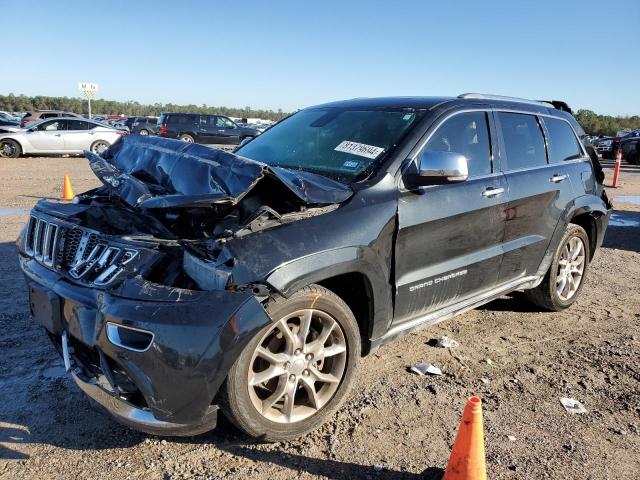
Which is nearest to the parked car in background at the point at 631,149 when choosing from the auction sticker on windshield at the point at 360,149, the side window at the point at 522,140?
the side window at the point at 522,140

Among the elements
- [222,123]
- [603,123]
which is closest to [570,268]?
[222,123]

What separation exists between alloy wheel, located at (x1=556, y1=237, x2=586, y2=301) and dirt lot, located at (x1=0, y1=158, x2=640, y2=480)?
324 mm

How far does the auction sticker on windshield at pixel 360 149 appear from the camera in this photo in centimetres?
353

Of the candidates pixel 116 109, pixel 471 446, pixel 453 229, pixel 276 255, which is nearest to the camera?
pixel 471 446

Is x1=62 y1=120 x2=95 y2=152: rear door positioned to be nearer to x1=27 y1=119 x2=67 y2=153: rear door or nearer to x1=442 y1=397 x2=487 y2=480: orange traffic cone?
x1=27 y1=119 x2=67 y2=153: rear door

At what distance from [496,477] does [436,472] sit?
0.30 m

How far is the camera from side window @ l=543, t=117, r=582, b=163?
482cm

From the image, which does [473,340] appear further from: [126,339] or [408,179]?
[126,339]

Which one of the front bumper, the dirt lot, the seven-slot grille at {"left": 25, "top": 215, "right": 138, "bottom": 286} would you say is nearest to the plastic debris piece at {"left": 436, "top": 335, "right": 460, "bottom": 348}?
the dirt lot

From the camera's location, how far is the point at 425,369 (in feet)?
12.7

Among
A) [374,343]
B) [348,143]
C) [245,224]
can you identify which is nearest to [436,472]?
[374,343]

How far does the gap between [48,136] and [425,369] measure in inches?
752

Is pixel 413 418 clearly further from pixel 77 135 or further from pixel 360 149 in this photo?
pixel 77 135

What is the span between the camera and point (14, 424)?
9.89 ft
